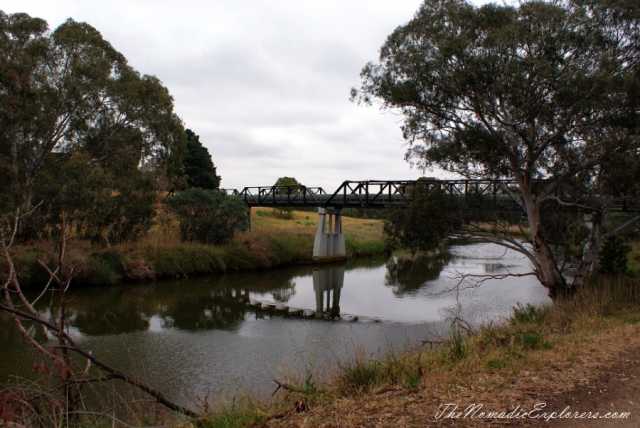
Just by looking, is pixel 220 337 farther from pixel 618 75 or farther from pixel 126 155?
pixel 126 155

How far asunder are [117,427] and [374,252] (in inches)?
1399

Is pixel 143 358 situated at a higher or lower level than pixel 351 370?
lower

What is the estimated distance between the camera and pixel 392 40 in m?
14.4

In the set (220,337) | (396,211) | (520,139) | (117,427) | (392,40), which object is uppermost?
(392,40)

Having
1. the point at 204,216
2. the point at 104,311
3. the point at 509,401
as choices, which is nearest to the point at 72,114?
the point at 204,216

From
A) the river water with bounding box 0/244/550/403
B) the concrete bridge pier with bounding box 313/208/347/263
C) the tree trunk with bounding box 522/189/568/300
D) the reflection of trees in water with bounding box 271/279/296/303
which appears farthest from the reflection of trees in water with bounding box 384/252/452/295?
the tree trunk with bounding box 522/189/568/300

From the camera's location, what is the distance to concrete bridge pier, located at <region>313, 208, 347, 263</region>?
3419 centimetres

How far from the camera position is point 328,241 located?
117 ft

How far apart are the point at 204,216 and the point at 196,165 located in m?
26.2

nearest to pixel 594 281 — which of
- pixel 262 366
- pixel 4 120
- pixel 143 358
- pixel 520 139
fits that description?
pixel 520 139

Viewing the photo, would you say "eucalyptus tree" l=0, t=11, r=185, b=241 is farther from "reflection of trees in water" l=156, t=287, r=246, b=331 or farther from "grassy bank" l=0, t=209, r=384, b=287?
"reflection of trees in water" l=156, t=287, r=246, b=331

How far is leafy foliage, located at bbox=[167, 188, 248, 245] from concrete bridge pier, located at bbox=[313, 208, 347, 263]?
5.94m

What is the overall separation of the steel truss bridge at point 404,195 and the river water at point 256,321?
2683mm

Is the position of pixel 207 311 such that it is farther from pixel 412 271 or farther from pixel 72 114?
pixel 412 271
